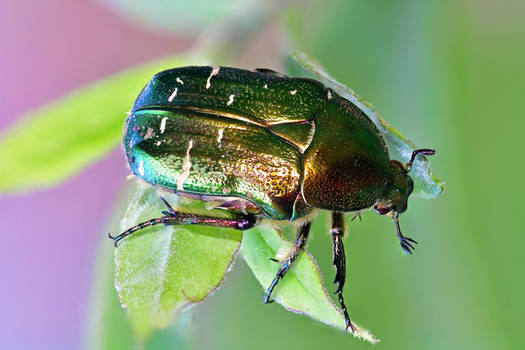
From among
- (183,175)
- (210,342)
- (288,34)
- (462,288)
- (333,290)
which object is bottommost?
(462,288)

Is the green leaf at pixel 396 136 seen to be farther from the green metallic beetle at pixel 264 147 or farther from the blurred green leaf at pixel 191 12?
the blurred green leaf at pixel 191 12

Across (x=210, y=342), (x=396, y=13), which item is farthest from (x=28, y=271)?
(x=396, y=13)

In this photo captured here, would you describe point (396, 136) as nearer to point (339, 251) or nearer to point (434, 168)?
point (339, 251)

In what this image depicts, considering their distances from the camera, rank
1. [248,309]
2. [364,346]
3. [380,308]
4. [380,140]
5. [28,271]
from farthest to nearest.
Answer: [28,271] → [248,309] → [380,308] → [364,346] → [380,140]

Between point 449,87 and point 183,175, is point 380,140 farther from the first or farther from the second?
point 449,87

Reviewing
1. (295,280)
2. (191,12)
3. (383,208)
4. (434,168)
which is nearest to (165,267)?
(295,280)

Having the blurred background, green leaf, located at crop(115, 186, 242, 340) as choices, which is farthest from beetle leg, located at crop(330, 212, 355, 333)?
green leaf, located at crop(115, 186, 242, 340)

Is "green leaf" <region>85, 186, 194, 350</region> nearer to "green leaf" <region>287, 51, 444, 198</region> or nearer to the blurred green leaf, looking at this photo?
"green leaf" <region>287, 51, 444, 198</region>
